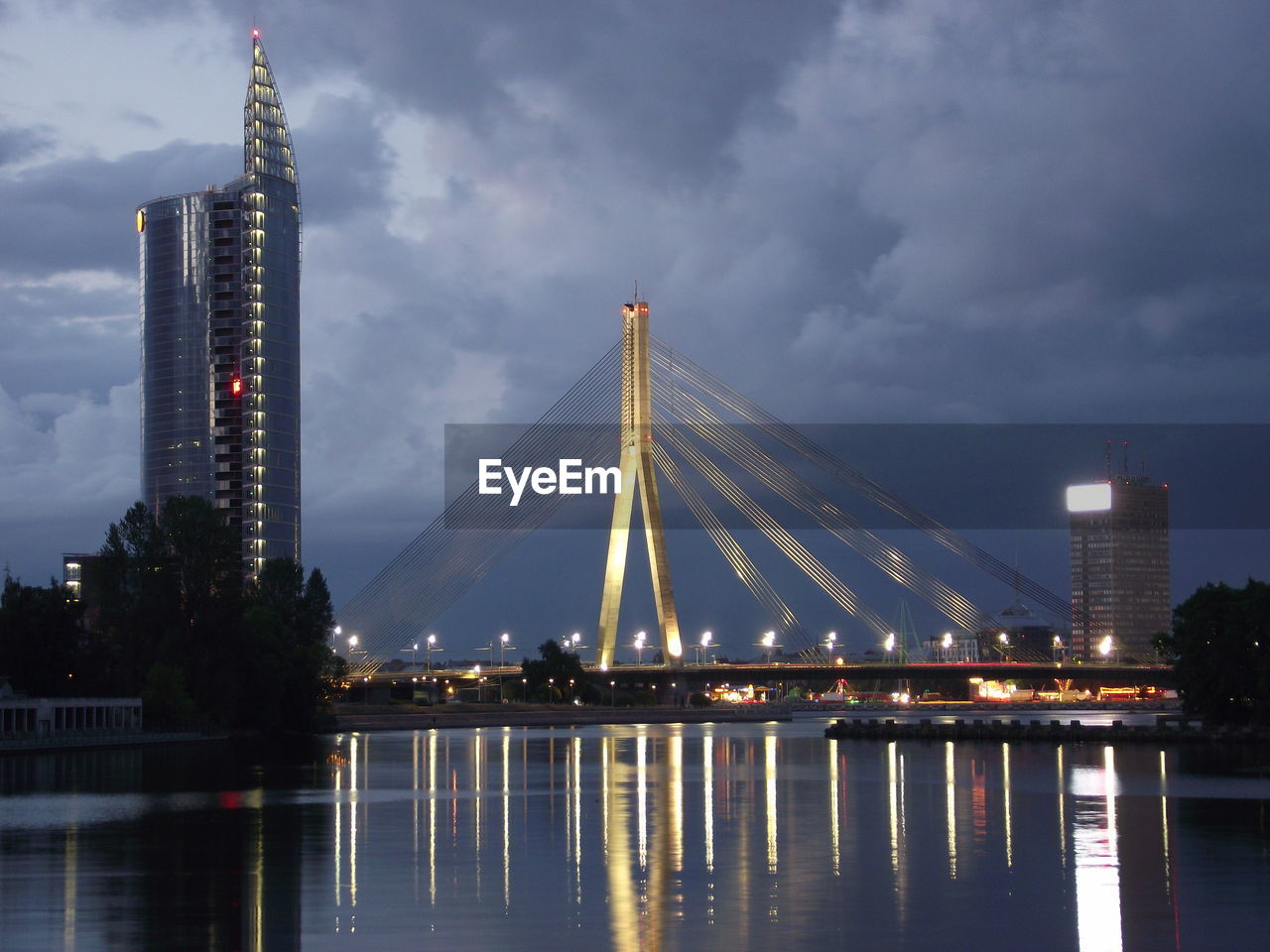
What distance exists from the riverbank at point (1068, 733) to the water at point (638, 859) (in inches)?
727

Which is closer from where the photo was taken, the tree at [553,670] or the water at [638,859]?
the water at [638,859]

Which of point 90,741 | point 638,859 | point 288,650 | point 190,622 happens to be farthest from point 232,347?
point 638,859

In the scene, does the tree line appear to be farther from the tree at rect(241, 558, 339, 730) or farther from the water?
the water

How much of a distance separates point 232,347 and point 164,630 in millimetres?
70115

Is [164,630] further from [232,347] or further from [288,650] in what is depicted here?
[232,347]

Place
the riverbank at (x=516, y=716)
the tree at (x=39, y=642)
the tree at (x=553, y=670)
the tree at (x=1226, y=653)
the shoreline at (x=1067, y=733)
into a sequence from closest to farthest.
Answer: the shoreline at (x=1067, y=733) < the tree at (x=1226, y=653) < the tree at (x=39, y=642) < the riverbank at (x=516, y=716) < the tree at (x=553, y=670)

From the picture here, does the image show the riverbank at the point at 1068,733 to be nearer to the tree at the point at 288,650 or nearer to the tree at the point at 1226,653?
the tree at the point at 1226,653

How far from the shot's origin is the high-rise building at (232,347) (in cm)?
13450

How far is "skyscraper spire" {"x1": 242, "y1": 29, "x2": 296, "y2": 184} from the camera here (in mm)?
139125

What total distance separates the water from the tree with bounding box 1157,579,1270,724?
2007cm

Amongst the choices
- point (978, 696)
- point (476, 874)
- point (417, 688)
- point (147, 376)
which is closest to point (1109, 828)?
point (476, 874)

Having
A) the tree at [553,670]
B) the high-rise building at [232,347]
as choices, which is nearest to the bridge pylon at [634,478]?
the tree at [553,670]

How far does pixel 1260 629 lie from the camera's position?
2434 inches

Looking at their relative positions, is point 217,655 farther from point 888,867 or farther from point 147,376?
point 147,376
